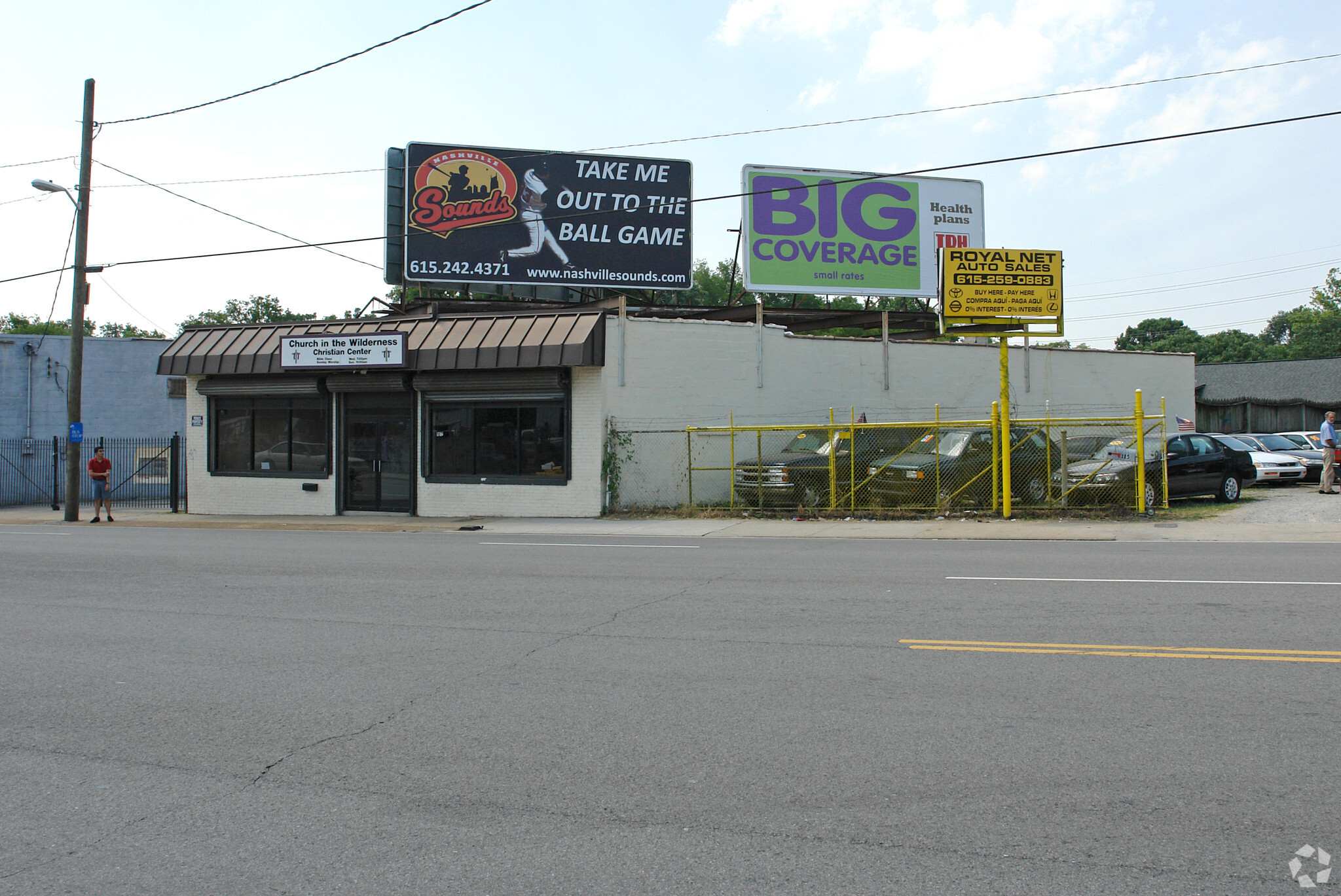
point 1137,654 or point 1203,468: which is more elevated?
point 1203,468

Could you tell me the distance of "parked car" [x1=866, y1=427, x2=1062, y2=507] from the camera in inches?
714

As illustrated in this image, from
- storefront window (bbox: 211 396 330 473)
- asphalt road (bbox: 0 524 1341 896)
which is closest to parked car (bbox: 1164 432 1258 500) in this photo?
asphalt road (bbox: 0 524 1341 896)

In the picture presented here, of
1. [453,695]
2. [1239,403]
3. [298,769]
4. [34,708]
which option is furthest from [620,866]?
[1239,403]

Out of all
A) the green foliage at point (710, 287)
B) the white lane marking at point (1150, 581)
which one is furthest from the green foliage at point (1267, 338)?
the white lane marking at point (1150, 581)

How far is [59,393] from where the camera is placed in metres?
32.0

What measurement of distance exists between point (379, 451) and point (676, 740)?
18.7 meters

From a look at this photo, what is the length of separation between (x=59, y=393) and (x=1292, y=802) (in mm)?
36676

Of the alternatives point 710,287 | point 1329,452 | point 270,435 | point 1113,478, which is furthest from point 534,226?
point 710,287

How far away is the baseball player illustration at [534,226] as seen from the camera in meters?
23.9

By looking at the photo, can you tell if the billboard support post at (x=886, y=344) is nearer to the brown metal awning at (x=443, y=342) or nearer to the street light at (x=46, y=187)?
the brown metal awning at (x=443, y=342)

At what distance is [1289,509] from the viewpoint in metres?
17.7

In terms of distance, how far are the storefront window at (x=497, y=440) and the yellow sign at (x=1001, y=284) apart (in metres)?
8.54

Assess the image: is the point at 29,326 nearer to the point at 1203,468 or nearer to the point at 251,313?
the point at 251,313

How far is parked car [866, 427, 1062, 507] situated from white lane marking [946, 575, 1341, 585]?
797 cm
